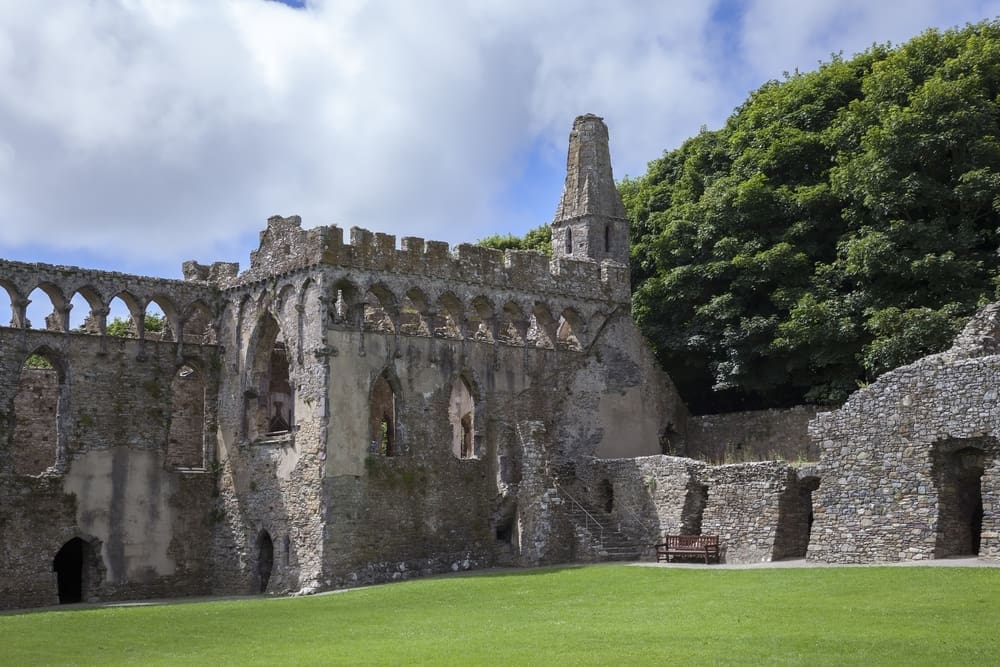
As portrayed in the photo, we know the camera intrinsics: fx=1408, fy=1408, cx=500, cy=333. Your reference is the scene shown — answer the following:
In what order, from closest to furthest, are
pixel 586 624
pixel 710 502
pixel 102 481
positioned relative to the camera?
1. pixel 586 624
2. pixel 710 502
3. pixel 102 481

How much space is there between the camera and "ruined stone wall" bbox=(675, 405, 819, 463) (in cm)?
4312

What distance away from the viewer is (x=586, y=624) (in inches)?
972

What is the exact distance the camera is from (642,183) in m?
54.1

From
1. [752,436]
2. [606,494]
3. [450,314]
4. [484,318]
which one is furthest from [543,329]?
[752,436]

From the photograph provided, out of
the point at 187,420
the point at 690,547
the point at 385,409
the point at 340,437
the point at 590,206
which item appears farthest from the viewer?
the point at 385,409

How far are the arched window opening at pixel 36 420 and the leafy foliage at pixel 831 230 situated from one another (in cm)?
1937

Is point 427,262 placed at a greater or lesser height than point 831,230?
lesser

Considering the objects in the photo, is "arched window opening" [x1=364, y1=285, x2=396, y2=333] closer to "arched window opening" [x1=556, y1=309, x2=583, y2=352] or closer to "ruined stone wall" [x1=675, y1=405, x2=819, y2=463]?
"arched window opening" [x1=556, y1=309, x2=583, y2=352]

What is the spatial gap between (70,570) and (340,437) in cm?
971

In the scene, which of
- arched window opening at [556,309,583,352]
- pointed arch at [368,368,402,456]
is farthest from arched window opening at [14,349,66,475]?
arched window opening at [556,309,583,352]

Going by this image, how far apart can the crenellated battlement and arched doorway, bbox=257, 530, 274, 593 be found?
302 inches

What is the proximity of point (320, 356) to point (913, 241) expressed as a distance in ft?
56.0

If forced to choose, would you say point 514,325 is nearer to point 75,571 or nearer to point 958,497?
point 75,571

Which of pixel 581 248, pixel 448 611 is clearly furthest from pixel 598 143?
pixel 448 611
